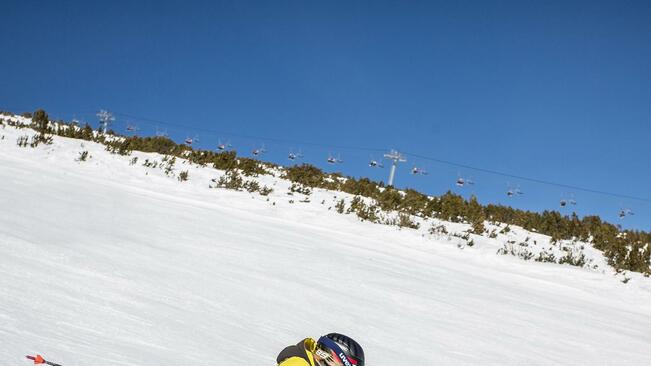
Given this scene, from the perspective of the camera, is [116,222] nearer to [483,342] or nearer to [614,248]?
[483,342]

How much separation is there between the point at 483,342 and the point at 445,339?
0.54 meters

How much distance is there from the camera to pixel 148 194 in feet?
43.6

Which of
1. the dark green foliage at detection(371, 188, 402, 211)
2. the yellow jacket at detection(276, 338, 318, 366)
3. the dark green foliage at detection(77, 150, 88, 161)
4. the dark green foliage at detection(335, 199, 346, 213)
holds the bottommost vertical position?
the yellow jacket at detection(276, 338, 318, 366)

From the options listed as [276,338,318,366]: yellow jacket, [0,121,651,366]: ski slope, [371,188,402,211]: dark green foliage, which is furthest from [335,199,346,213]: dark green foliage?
[276,338,318,366]: yellow jacket

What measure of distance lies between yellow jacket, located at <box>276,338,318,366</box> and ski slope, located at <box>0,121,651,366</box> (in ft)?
4.38

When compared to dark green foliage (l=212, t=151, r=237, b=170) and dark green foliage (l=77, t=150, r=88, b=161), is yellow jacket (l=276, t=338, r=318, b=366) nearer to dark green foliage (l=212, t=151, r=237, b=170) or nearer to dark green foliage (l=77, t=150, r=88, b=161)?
dark green foliage (l=77, t=150, r=88, b=161)

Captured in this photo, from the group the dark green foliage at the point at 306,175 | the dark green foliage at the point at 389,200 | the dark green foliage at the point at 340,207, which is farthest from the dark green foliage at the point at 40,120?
the dark green foliage at the point at 389,200

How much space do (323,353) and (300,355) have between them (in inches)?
6.7

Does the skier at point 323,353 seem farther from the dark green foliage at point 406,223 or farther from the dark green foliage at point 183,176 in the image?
the dark green foliage at point 183,176

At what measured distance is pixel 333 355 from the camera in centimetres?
232

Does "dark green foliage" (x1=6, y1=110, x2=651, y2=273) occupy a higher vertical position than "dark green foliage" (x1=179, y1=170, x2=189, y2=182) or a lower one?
higher

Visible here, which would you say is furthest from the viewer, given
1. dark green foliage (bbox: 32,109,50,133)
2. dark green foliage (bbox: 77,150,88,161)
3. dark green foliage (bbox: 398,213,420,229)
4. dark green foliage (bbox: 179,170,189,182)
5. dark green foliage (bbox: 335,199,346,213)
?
dark green foliage (bbox: 32,109,50,133)

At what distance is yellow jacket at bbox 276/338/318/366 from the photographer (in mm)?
2178

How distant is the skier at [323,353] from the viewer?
2.20 m
